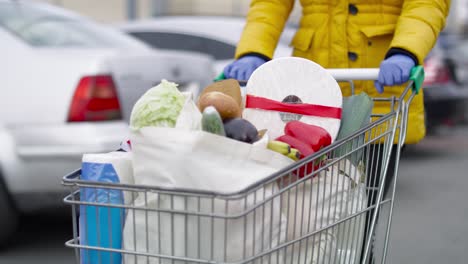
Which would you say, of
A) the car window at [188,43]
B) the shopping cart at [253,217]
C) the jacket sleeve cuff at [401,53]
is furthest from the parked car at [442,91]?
the shopping cart at [253,217]

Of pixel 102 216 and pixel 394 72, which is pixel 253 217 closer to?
pixel 102 216

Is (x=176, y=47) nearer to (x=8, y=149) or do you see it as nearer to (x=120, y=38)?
(x=120, y=38)

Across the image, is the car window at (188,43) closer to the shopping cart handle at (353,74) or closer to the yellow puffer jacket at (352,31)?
the yellow puffer jacket at (352,31)

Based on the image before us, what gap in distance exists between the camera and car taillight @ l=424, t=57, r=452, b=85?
9688mm

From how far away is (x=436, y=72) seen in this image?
9.81 m

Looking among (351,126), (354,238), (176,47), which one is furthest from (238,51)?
(176,47)

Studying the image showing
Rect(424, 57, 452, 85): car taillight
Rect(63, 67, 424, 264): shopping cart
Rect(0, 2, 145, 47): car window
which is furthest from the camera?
Rect(424, 57, 452, 85): car taillight

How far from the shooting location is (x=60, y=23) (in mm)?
5695

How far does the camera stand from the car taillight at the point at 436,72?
969 centimetres

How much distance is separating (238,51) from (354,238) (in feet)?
2.97

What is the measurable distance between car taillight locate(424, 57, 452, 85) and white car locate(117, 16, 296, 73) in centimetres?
233

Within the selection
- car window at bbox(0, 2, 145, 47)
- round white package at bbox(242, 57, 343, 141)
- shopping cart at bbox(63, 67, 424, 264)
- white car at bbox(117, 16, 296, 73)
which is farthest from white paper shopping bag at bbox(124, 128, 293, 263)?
white car at bbox(117, 16, 296, 73)

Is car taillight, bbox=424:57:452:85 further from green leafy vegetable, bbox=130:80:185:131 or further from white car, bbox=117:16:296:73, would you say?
green leafy vegetable, bbox=130:80:185:131

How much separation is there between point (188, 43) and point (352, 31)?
5397 millimetres
